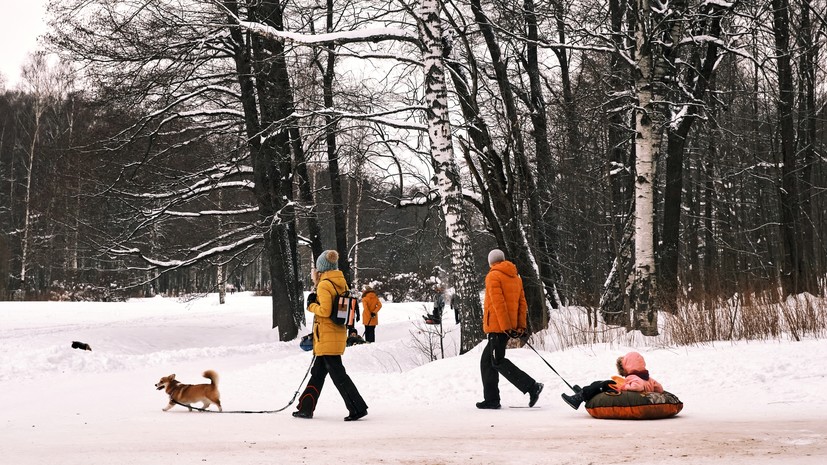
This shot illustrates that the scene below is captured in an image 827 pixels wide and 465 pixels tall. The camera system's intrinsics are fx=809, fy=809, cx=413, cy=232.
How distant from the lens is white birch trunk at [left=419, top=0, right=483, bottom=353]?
47.6 ft

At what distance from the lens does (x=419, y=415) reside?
903 cm

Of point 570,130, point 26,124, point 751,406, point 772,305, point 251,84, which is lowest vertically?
point 751,406

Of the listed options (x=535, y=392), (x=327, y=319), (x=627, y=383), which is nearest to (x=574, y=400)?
(x=627, y=383)

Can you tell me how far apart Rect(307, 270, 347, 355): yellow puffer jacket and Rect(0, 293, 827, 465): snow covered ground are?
0.79m

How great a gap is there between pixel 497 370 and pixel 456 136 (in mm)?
8982

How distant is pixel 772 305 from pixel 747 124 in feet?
83.0

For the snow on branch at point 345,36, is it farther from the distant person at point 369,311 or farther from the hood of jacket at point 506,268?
the distant person at point 369,311

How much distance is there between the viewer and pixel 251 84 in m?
21.7

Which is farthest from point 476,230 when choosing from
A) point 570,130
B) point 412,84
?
point 412,84

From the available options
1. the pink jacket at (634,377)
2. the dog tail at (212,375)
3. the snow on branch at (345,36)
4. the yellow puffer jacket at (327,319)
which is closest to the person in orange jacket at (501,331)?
the pink jacket at (634,377)

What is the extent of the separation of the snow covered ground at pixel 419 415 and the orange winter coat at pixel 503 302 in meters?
0.99

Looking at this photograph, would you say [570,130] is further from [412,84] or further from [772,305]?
[772,305]

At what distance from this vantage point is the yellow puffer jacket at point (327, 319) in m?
8.60

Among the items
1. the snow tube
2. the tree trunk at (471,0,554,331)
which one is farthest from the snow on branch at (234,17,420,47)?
the snow tube
